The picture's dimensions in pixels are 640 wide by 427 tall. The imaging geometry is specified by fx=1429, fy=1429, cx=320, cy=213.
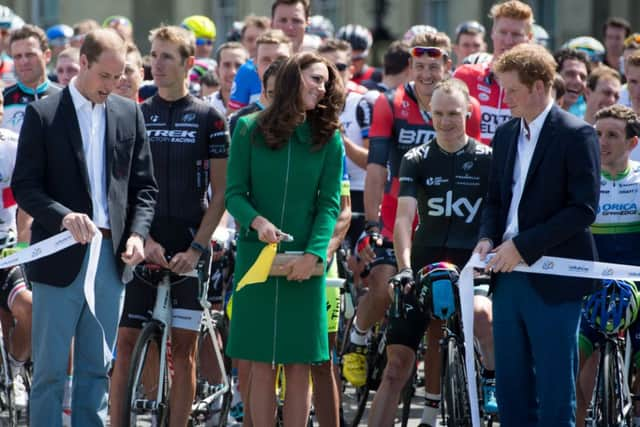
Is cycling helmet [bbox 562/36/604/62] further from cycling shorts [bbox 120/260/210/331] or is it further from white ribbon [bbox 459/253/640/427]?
cycling shorts [bbox 120/260/210/331]

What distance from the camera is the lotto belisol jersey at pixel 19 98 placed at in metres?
10.3

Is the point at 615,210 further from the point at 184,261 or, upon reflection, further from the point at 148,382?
the point at 148,382

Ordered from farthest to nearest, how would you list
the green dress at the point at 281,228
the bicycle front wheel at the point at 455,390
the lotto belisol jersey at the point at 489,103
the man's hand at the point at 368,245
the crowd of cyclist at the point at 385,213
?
1. the lotto belisol jersey at the point at 489,103
2. the man's hand at the point at 368,245
3. the crowd of cyclist at the point at 385,213
4. the bicycle front wheel at the point at 455,390
5. the green dress at the point at 281,228

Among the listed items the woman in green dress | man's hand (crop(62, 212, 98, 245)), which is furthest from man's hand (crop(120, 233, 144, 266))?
the woman in green dress

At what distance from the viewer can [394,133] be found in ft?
30.5

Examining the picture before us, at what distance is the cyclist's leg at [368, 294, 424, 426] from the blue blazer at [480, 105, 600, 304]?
1.34 metres

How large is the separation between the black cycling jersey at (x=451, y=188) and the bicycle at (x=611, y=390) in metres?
0.95

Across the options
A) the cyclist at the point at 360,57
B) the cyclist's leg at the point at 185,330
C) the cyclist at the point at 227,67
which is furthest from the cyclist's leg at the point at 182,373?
the cyclist at the point at 360,57

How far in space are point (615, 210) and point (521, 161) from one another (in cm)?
145

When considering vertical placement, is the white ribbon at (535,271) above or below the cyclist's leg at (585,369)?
above

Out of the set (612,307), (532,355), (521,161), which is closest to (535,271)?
(532,355)

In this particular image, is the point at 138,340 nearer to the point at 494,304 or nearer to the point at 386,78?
the point at 494,304

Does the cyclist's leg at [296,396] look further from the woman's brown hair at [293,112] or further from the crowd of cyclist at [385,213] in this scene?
the woman's brown hair at [293,112]

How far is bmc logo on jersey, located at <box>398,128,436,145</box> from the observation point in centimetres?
919
